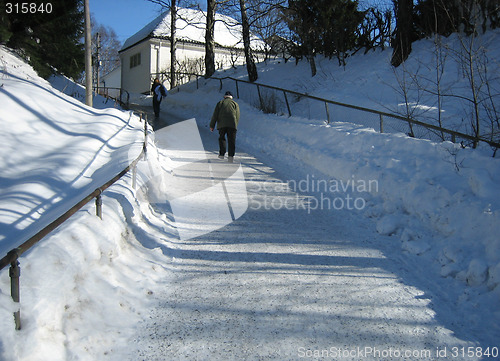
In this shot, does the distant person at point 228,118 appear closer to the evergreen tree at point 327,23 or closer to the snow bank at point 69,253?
the snow bank at point 69,253

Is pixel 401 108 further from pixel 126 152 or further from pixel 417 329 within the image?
pixel 417 329

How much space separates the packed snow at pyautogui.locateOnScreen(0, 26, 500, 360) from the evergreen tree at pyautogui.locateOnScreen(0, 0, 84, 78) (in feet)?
21.1

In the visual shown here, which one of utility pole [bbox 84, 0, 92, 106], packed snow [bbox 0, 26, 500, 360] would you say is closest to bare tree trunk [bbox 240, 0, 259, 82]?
utility pole [bbox 84, 0, 92, 106]

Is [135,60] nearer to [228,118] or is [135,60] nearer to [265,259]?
[228,118]

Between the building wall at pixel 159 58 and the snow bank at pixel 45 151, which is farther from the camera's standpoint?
the building wall at pixel 159 58

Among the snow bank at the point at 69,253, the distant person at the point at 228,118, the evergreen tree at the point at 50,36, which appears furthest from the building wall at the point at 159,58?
the snow bank at the point at 69,253

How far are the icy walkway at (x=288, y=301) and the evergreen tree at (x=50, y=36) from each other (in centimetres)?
1234

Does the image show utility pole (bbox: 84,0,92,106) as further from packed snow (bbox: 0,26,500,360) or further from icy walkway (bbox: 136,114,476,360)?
icy walkway (bbox: 136,114,476,360)

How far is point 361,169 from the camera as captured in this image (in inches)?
275

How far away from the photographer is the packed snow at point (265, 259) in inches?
107

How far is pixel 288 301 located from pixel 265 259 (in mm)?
897

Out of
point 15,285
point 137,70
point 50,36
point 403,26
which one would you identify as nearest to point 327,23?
point 403,26

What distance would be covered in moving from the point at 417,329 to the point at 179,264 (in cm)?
245

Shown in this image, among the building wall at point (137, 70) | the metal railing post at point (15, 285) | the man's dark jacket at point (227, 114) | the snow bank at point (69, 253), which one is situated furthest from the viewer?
the building wall at point (137, 70)
